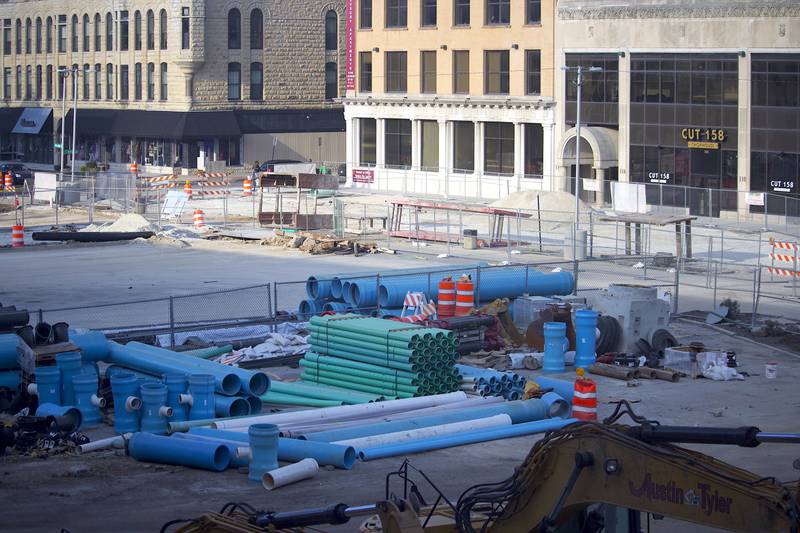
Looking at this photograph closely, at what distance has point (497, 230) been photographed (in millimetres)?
47750

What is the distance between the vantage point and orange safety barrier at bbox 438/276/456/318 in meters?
26.1

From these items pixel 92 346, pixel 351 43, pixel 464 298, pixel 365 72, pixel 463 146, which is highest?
pixel 351 43

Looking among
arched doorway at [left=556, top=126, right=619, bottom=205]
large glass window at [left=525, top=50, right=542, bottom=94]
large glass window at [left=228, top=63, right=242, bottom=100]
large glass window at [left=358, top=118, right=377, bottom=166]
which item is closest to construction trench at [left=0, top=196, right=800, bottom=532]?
arched doorway at [left=556, top=126, right=619, bottom=205]

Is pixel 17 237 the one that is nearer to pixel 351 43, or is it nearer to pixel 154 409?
pixel 154 409

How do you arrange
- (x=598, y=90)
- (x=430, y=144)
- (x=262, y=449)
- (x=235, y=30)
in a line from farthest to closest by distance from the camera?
1. (x=235, y=30)
2. (x=430, y=144)
3. (x=598, y=90)
4. (x=262, y=449)

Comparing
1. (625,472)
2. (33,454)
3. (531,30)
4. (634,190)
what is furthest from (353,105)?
(625,472)

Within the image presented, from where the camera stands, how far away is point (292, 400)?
2056cm

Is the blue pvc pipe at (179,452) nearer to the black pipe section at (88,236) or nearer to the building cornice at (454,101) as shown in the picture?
the black pipe section at (88,236)

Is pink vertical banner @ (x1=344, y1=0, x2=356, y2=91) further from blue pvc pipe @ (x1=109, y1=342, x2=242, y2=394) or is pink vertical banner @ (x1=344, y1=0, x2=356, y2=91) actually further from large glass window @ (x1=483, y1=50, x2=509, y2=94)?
blue pvc pipe @ (x1=109, y1=342, x2=242, y2=394)

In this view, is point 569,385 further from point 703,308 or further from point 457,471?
point 703,308

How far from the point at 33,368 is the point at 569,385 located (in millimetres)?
9019

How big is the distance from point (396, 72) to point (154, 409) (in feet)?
182

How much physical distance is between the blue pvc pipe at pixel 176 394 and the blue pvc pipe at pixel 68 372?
1631mm

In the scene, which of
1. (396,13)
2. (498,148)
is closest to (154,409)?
(498,148)
